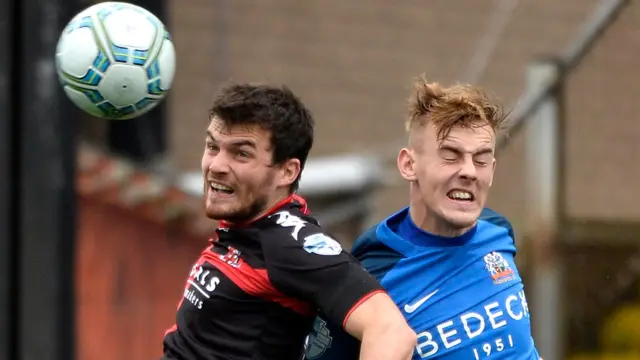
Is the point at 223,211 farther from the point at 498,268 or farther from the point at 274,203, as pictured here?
the point at 498,268

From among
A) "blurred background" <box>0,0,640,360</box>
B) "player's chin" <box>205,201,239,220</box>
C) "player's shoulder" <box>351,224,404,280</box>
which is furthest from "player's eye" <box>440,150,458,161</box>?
"blurred background" <box>0,0,640,360</box>

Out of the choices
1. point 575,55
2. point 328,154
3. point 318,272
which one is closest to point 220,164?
point 318,272

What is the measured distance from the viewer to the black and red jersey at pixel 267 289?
12.3ft

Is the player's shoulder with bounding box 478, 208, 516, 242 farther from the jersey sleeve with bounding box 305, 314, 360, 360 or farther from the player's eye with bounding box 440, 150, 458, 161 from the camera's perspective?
the jersey sleeve with bounding box 305, 314, 360, 360

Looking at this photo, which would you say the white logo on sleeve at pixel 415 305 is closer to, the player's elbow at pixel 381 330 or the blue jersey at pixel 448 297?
the blue jersey at pixel 448 297

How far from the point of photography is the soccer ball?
453cm

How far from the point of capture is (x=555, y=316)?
7.83 m

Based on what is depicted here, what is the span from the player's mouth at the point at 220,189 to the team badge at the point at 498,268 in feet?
2.90

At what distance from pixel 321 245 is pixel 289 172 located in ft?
1.19

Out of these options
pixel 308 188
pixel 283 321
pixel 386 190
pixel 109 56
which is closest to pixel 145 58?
pixel 109 56

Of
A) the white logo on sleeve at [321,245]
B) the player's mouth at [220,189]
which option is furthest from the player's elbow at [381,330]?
the player's mouth at [220,189]

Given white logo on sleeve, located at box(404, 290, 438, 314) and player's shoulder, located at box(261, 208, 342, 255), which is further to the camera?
white logo on sleeve, located at box(404, 290, 438, 314)

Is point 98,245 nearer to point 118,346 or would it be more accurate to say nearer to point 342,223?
point 118,346

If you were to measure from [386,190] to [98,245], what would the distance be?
11.7 feet
